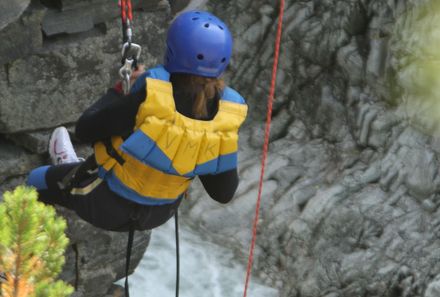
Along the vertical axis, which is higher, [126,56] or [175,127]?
[126,56]

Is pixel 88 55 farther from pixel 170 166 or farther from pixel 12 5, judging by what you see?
pixel 170 166

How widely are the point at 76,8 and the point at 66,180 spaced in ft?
4.98

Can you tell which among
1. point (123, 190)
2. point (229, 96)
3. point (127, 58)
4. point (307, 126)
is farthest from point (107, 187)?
point (307, 126)

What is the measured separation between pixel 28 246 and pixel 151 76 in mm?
1891

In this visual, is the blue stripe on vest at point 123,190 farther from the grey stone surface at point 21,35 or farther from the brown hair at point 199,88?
the grey stone surface at point 21,35

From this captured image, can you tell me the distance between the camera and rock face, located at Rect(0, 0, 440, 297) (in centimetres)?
598

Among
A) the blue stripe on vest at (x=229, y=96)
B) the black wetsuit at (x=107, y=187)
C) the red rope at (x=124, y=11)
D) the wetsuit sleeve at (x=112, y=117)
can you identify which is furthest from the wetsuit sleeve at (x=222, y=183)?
the red rope at (x=124, y=11)

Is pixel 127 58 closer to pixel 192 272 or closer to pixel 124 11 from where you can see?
pixel 124 11

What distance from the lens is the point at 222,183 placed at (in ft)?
15.6

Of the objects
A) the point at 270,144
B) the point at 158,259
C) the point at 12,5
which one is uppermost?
the point at 12,5

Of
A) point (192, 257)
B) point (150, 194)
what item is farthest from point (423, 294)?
point (150, 194)

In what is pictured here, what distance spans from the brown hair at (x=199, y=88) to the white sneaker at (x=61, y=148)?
1.44 m

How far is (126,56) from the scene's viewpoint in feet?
14.3

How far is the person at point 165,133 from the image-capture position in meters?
4.23
